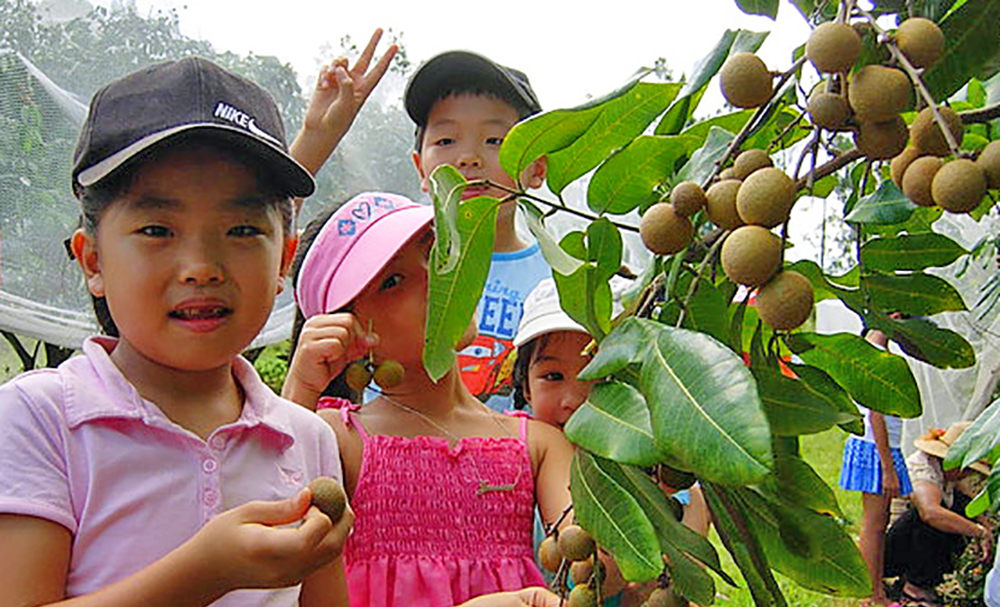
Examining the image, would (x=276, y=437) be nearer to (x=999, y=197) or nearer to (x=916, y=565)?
(x=999, y=197)

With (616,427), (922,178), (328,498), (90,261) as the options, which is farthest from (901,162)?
(90,261)

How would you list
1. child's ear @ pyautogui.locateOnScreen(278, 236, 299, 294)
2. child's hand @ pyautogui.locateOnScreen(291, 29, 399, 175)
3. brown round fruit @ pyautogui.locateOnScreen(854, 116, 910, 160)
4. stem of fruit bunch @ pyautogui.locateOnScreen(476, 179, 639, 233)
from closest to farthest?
brown round fruit @ pyautogui.locateOnScreen(854, 116, 910, 160) → stem of fruit bunch @ pyautogui.locateOnScreen(476, 179, 639, 233) → child's ear @ pyautogui.locateOnScreen(278, 236, 299, 294) → child's hand @ pyautogui.locateOnScreen(291, 29, 399, 175)

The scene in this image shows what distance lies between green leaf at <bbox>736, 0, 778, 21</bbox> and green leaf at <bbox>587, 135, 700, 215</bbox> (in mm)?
95

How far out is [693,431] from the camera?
0.44 m

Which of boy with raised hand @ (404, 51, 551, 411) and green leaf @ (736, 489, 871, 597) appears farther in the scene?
boy with raised hand @ (404, 51, 551, 411)

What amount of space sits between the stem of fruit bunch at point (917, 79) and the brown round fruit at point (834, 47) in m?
0.03

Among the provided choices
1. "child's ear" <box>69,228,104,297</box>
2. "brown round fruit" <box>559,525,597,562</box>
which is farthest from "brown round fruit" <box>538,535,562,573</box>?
"child's ear" <box>69,228,104,297</box>

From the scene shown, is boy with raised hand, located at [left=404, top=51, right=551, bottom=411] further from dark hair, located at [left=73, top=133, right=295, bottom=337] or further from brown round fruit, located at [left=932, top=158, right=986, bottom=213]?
brown round fruit, located at [left=932, top=158, right=986, bottom=213]

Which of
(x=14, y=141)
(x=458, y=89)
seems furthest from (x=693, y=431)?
(x=14, y=141)

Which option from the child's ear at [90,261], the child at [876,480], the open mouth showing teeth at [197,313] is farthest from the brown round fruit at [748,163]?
the child at [876,480]

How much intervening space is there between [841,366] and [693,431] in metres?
0.30

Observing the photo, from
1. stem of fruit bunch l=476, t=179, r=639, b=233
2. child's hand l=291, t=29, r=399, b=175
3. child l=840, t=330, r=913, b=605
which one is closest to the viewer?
stem of fruit bunch l=476, t=179, r=639, b=233

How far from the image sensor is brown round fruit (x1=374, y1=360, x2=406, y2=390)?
1264 mm

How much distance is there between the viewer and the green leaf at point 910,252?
686 millimetres
